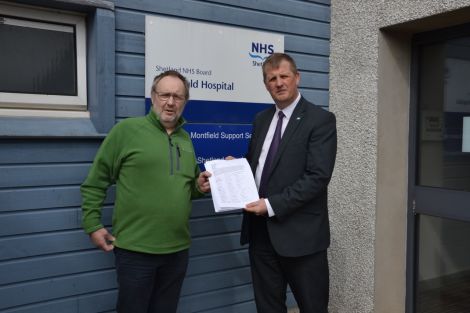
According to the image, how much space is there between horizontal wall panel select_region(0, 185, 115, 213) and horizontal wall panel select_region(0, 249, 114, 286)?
339 mm

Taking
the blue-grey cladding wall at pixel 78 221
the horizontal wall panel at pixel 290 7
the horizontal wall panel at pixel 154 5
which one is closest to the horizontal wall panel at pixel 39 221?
the blue-grey cladding wall at pixel 78 221

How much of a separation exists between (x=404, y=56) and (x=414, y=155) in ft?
2.72

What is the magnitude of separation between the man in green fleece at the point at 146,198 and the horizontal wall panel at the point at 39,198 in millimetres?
493

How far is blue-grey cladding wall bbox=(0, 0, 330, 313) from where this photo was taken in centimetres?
267

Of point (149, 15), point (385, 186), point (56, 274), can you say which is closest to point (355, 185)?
point (385, 186)

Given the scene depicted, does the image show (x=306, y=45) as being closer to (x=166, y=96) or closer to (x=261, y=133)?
(x=261, y=133)

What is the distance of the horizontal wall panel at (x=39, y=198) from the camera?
2641mm

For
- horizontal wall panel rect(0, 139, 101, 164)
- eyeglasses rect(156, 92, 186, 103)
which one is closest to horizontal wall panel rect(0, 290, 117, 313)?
horizontal wall panel rect(0, 139, 101, 164)

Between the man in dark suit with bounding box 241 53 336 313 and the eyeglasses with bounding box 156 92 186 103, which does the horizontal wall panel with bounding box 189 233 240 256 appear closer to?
the man in dark suit with bounding box 241 53 336 313

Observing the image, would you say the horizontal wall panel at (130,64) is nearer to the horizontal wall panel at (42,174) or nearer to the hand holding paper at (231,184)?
the horizontal wall panel at (42,174)

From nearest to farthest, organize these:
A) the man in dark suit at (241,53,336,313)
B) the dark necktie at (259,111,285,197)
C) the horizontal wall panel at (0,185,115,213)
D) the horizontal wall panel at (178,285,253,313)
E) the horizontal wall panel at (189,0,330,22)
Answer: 1. the man in dark suit at (241,53,336,313)
2. the dark necktie at (259,111,285,197)
3. the horizontal wall panel at (0,185,115,213)
4. the horizontal wall panel at (178,285,253,313)
5. the horizontal wall panel at (189,0,330,22)

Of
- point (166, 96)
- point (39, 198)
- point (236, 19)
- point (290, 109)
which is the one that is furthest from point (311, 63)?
point (39, 198)

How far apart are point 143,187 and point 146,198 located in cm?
6

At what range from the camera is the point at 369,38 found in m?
3.48
